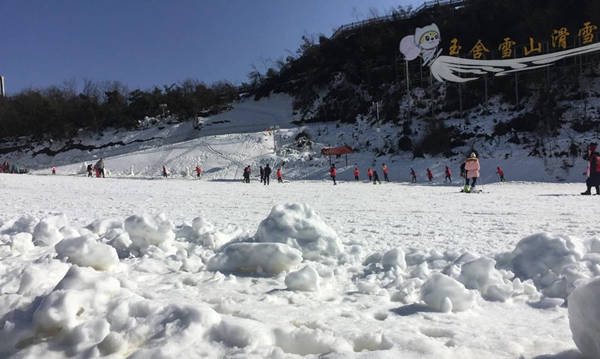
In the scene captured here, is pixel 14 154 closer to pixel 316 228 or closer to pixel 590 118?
pixel 316 228

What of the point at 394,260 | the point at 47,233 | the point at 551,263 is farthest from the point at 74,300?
the point at 551,263

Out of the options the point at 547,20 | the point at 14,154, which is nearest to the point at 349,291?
the point at 547,20

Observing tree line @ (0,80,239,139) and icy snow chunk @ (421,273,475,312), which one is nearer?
icy snow chunk @ (421,273,475,312)

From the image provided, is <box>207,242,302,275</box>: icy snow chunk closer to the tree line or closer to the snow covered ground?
the snow covered ground

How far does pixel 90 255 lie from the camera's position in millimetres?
3557

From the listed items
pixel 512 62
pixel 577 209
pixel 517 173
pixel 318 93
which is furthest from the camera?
pixel 318 93

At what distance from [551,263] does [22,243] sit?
6.14 m

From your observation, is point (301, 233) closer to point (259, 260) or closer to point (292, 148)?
point (259, 260)

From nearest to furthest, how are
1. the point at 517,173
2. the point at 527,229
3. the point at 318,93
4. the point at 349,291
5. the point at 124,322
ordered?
1. the point at 124,322
2. the point at 349,291
3. the point at 527,229
4. the point at 517,173
5. the point at 318,93

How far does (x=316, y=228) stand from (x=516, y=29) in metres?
48.8

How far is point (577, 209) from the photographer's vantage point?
8164 millimetres

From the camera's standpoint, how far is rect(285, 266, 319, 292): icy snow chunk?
10.4ft

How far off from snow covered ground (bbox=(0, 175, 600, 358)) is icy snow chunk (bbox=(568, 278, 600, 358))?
0.5 inches

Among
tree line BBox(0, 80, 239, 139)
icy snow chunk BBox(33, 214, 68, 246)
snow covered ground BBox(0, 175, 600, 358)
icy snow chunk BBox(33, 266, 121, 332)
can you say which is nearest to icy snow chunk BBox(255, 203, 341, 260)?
snow covered ground BBox(0, 175, 600, 358)
